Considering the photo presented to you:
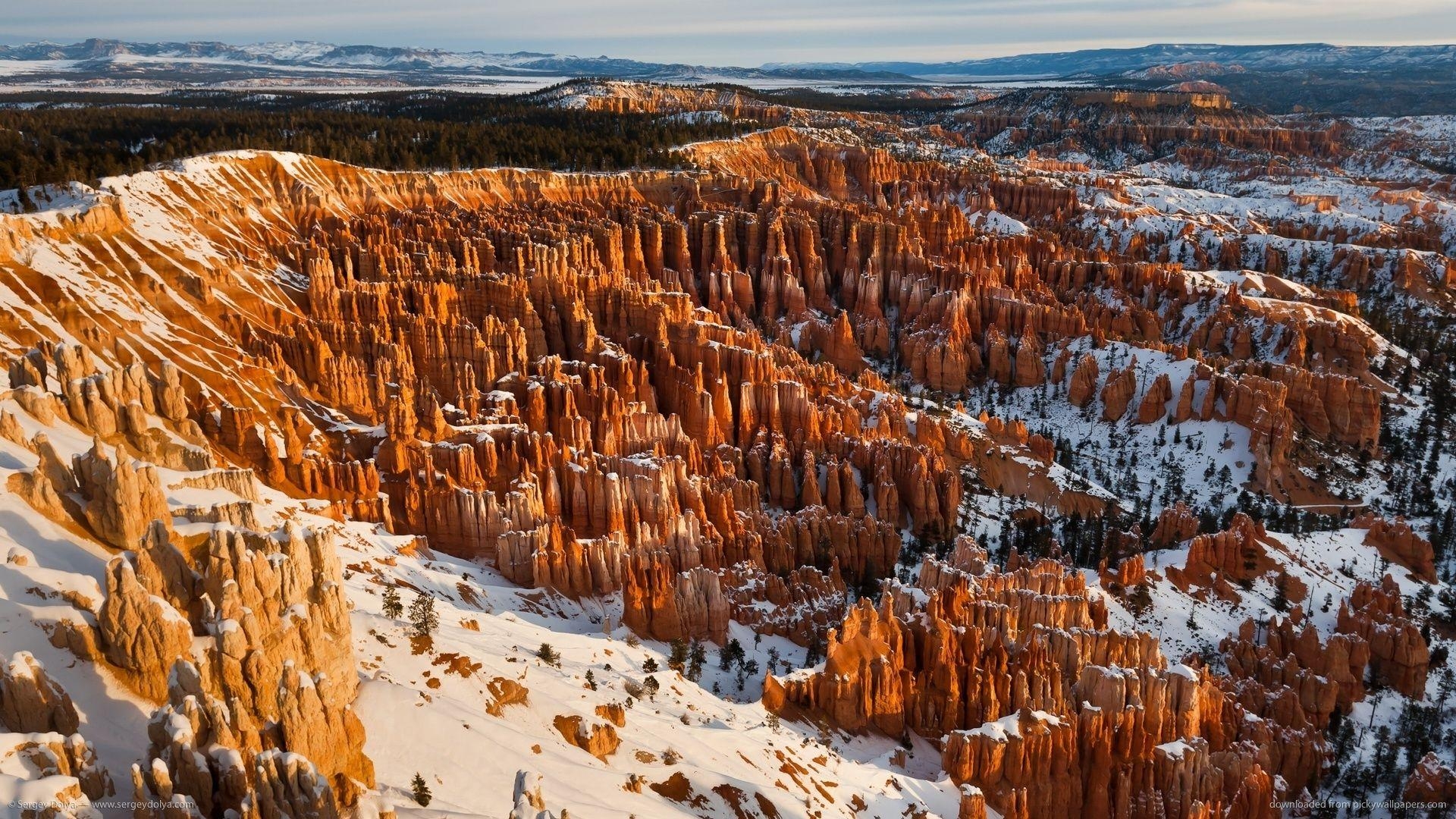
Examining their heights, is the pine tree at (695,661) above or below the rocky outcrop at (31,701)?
below

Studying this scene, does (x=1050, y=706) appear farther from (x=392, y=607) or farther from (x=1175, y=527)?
(x=1175, y=527)

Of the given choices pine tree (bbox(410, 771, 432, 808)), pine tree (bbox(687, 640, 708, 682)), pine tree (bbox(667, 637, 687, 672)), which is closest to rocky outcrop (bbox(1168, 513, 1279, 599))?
pine tree (bbox(687, 640, 708, 682))

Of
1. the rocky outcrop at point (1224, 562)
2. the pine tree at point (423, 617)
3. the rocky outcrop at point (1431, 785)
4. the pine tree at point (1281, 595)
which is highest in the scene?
the pine tree at point (423, 617)

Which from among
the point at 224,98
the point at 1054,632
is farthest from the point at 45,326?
the point at 224,98

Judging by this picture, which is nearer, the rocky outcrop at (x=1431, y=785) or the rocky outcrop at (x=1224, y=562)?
the rocky outcrop at (x=1431, y=785)

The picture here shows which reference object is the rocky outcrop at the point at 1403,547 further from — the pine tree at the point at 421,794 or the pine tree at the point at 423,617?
the pine tree at the point at 421,794

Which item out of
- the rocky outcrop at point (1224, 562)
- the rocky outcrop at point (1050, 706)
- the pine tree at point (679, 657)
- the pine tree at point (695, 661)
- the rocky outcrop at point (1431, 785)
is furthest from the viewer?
the rocky outcrop at point (1224, 562)

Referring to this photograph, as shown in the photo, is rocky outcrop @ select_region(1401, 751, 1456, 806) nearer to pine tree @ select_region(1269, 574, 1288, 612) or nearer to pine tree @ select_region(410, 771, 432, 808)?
pine tree @ select_region(1269, 574, 1288, 612)

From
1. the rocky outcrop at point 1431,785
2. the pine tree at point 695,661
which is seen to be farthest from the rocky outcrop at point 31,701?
the rocky outcrop at point 1431,785
